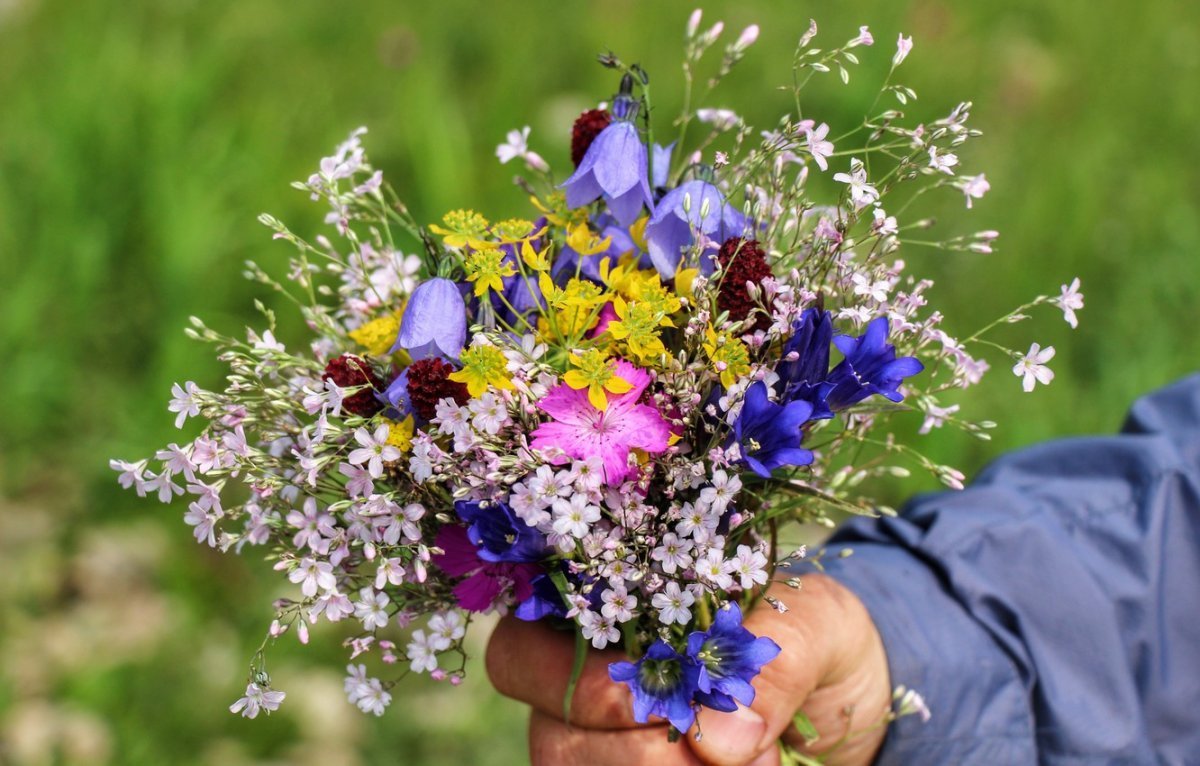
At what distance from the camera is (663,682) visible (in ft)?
3.26

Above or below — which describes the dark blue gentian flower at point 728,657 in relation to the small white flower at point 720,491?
below

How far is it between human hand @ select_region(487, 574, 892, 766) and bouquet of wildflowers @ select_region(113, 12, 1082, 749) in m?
0.09

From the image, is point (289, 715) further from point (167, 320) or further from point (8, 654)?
point (167, 320)

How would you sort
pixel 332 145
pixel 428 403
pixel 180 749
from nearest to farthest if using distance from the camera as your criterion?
pixel 428 403, pixel 180 749, pixel 332 145

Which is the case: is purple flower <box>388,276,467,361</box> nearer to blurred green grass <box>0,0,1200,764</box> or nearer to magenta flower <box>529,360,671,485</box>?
magenta flower <box>529,360,671,485</box>

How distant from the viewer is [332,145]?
3.11 m

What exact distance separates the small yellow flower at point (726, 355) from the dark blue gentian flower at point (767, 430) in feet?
0.09

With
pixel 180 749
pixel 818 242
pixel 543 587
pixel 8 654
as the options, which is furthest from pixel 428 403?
pixel 8 654

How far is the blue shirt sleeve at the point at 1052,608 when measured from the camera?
1396 millimetres

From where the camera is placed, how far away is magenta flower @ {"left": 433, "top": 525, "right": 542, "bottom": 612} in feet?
3.33

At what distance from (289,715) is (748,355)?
1.92 meters

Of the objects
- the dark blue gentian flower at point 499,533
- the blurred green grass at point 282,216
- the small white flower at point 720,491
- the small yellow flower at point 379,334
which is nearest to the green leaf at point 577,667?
the dark blue gentian flower at point 499,533

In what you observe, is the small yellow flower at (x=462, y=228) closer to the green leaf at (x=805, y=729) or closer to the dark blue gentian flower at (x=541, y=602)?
the dark blue gentian flower at (x=541, y=602)

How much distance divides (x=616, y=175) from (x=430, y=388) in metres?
0.26
